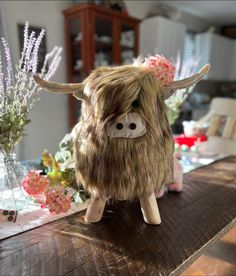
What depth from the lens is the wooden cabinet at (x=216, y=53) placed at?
3.44 meters

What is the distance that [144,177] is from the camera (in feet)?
1.93

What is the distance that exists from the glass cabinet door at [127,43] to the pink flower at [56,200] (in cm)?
197

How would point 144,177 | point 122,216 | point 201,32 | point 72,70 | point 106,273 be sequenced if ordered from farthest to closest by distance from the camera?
point 201,32, point 72,70, point 122,216, point 144,177, point 106,273

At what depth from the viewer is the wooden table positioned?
0.51 meters

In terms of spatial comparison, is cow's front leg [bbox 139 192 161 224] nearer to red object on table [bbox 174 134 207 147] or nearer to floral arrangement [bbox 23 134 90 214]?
floral arrangement [bbox 23 134 90 214]

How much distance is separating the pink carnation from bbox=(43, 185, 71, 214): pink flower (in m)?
0.40

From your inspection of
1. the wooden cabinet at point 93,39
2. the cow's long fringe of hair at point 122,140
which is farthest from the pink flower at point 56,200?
the wooden cabinet at point 93,39

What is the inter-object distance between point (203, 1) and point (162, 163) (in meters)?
2.87

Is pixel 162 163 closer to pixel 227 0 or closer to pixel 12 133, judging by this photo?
pixel 12 133

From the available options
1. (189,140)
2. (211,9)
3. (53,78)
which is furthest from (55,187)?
(211,9)

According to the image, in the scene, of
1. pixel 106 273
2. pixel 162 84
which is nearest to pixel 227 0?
pixel 162 84

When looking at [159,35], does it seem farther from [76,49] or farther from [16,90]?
[16,90]

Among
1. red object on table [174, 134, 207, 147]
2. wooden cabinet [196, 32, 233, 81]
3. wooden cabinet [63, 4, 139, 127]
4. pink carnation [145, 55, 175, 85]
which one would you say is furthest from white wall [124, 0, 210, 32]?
pink carnation [145, 55, 175, 85]

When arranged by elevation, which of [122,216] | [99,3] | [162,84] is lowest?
[122,216]
